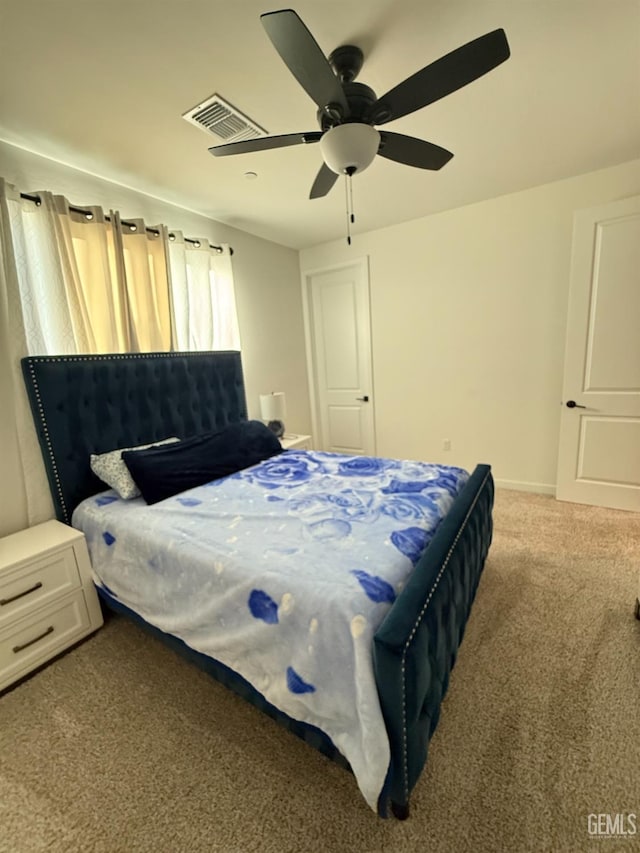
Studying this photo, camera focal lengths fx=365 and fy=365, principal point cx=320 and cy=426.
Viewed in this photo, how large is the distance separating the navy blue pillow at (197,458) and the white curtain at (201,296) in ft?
2.75

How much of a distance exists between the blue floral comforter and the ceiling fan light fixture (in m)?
1.48

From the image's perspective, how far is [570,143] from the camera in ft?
7.59

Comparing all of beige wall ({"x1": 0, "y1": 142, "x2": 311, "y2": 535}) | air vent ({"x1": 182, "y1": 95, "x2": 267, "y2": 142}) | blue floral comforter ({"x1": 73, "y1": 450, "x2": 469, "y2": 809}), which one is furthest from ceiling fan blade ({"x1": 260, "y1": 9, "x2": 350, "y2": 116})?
beige wall ({"x1": 0, "y1": 142, "x2": 311, "y2": 535})

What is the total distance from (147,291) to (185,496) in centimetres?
151

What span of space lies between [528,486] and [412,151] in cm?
298

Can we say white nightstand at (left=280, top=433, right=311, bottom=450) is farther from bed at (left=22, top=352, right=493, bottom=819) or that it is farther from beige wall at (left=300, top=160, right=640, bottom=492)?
beige wall at (left=300, top=160, right=640, bottom=492)

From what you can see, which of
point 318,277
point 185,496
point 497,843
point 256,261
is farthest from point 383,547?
point 318,277

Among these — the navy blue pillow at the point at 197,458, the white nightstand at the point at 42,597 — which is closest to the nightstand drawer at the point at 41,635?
the white nightstand at the point at 42,597

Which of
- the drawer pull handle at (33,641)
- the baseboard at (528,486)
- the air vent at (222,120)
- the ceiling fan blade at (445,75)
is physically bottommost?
the baseboard at (528,486)

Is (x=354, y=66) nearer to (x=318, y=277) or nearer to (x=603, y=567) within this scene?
(x=318, y=277)

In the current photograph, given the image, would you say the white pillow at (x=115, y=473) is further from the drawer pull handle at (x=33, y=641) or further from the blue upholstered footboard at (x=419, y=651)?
the blue upholstered footboard at (x=419, y=651)

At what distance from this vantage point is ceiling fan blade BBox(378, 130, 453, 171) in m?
1.56

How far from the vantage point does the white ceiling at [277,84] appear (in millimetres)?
1354

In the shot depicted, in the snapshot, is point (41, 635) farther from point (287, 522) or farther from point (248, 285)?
point (248, 285)
